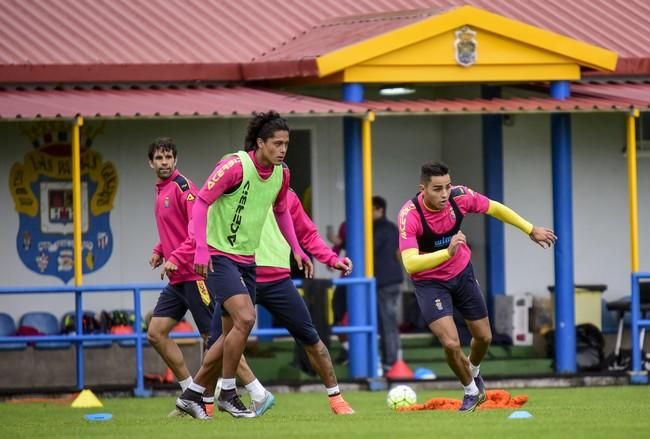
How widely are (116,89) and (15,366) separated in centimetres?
325

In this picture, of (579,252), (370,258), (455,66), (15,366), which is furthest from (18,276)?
(579,252)

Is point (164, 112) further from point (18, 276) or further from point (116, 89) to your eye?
point (18, 276)

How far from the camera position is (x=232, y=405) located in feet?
39.4

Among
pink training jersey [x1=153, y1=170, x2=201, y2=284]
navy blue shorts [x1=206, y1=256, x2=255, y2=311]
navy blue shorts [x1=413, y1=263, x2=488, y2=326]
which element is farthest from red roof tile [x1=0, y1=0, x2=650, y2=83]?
navy blue shorts [x1=206, y1=256, x2=255, y2=311]

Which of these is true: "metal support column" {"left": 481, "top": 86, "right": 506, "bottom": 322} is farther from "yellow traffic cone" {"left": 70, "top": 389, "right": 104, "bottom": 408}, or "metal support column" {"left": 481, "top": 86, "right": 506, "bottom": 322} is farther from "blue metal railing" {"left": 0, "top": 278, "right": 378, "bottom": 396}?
"yellow traffic cone" {"left": 70, "top": 389, "right": 104, "bottom": 408}

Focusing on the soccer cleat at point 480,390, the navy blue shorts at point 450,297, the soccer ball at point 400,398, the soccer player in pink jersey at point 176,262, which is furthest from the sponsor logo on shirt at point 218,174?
the soccer ball at point 400,398

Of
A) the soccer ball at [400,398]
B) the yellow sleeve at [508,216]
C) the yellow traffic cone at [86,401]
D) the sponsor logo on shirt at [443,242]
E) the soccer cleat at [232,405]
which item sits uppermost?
the yellow sleeve at [508,216]

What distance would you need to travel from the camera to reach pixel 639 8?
2158 cm

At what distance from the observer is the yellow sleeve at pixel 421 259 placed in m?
12.6

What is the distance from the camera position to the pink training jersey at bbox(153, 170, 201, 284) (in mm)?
13102

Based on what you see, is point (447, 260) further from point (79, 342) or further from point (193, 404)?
point (79, 342)

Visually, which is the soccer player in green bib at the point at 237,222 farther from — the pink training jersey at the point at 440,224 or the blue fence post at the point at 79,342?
the blue fence post at the point at 79,342

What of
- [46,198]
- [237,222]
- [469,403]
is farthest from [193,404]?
[46,198]

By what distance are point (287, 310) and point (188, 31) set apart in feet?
26.4
